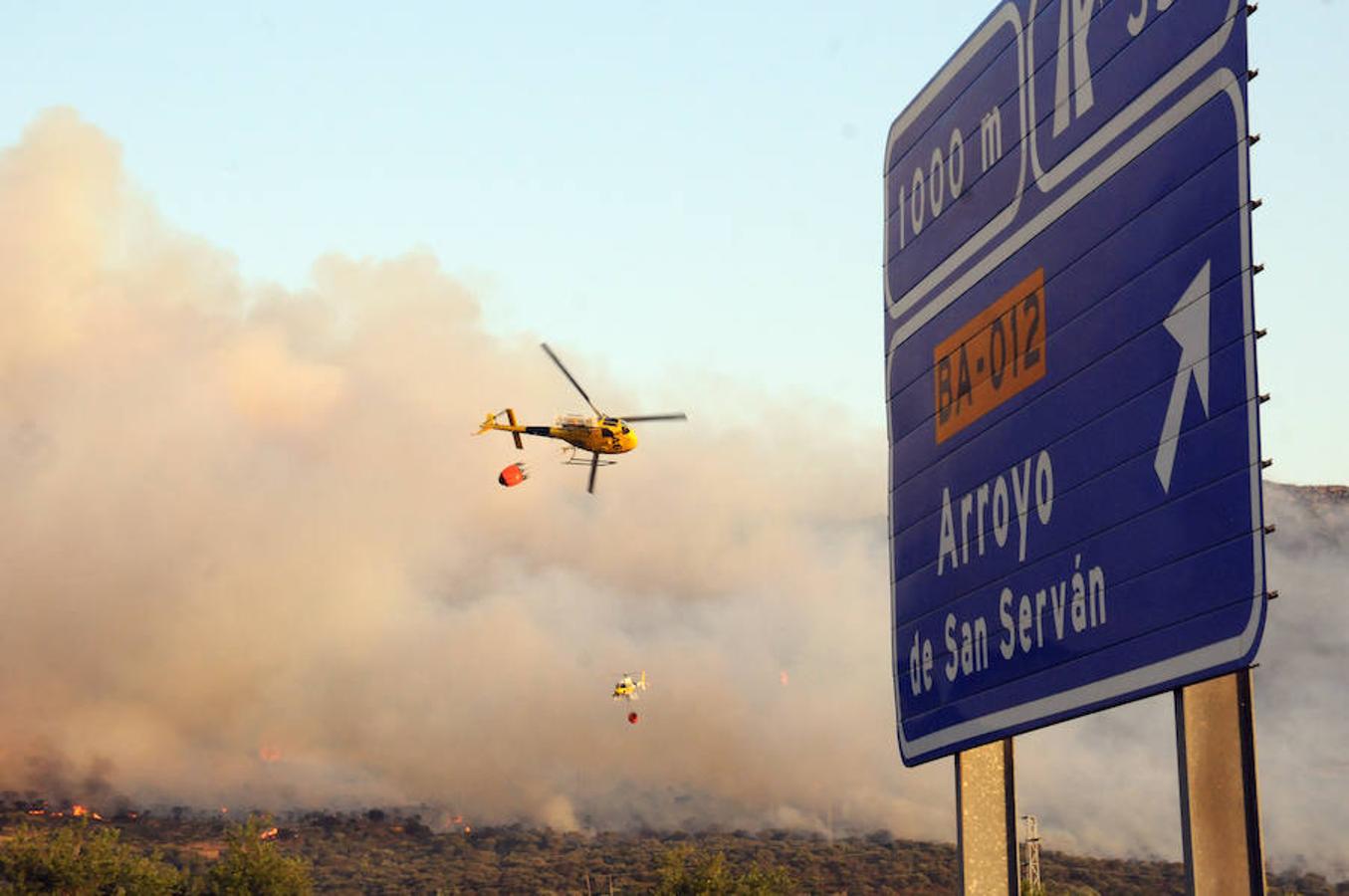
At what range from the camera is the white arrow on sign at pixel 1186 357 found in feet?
43.2

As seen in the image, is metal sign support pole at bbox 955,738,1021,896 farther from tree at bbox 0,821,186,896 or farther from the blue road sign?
tree at bbox 0,821,186,896

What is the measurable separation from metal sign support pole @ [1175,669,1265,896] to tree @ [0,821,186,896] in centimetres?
14162

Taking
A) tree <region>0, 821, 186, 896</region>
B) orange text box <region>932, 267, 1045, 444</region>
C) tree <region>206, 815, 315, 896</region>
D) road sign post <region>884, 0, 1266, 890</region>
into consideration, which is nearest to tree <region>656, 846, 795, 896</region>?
tree <region>206, 815, 315, 896</region>

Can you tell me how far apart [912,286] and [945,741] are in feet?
15.8

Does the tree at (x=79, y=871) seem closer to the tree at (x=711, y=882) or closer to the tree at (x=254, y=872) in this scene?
the tree at (x=254, y=872)

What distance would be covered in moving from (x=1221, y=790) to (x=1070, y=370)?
12.9ft

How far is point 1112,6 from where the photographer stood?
50.0ft

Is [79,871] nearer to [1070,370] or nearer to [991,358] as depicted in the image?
[991,358]

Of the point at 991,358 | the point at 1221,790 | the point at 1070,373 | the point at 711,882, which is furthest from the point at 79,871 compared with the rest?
the point at 1221,790


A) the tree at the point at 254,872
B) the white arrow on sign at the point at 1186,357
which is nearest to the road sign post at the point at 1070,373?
the white arrow on sign at the point at 1186,357

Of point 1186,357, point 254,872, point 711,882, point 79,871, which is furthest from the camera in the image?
point 254,872

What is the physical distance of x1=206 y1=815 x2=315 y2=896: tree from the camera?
154500 millimetres

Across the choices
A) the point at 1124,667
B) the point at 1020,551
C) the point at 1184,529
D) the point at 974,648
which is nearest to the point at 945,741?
the point at 974,648

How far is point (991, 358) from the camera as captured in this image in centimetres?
1750
